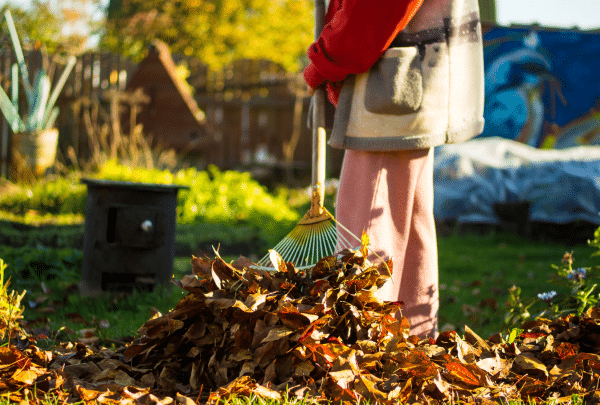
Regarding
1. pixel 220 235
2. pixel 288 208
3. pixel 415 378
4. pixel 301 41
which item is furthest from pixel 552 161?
pixel 301 41

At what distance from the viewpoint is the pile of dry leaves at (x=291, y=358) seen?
1.73 metres

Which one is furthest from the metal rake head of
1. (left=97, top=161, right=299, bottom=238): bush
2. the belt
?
(left=97, top=161, right=299, bottom=238): bush

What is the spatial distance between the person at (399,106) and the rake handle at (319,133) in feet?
0.12

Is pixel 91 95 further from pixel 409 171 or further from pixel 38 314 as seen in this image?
pixel 409 171

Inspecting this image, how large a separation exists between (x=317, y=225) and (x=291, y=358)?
0.50 metres

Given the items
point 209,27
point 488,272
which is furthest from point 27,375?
point 209,27

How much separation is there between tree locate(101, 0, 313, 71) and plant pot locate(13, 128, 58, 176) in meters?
5.99

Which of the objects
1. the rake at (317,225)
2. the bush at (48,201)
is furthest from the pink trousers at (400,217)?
the bush at (48,201)

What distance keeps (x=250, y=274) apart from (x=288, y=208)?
5.00m

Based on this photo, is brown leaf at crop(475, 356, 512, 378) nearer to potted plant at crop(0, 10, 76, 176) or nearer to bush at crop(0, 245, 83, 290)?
bush at crop(0, 245, 83, 290)

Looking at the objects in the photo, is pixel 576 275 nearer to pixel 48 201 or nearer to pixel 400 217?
pixel 400 217

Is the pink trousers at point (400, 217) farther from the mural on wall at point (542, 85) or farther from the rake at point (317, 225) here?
the mural on wall at point (542, 85)

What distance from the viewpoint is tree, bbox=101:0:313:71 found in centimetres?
1343

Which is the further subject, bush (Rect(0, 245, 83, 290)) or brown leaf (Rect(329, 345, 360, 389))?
bush (Rect(0, 245, 83, 290))
